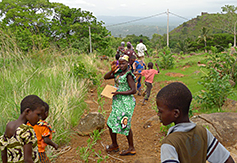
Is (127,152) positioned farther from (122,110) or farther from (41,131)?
(41,131)

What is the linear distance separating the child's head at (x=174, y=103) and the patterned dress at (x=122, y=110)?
6.28 feet

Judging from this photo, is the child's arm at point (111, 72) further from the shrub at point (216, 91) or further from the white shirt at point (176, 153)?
the shrub at point (216, 91)

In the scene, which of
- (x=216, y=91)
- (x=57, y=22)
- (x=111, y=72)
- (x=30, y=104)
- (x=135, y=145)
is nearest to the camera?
(x=30, y=104)

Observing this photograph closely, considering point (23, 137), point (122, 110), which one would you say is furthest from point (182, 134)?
point (122, 110)

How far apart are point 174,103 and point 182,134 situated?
224mm

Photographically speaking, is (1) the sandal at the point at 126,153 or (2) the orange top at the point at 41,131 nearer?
(2) the orange top at the point at 41,131

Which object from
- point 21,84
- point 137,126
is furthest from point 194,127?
point 21,84

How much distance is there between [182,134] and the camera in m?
1.48

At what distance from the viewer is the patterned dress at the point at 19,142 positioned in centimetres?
191

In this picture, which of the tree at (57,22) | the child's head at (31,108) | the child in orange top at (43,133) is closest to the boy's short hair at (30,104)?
the child's head at (31,108)

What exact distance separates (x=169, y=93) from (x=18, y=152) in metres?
1.54

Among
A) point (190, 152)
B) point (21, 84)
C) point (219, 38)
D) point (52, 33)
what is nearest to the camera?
point (190, 152)

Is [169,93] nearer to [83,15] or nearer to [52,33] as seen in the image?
[52,33]

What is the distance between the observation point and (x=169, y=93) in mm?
1544
